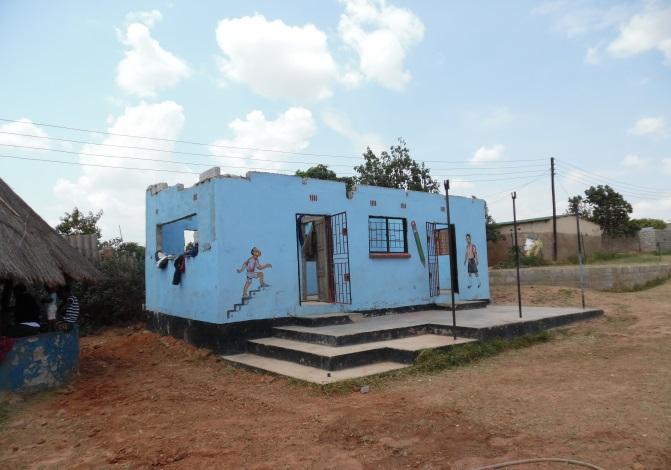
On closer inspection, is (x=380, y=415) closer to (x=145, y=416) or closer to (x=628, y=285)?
(x=145, y=416)

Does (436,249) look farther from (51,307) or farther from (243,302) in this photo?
(51,307)

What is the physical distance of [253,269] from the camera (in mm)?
8750

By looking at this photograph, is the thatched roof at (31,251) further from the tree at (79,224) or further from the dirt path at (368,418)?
the tree at (79,224)

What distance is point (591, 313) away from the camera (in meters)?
10.6

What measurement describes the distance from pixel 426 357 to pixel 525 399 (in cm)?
188

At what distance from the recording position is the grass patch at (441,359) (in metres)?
5.90

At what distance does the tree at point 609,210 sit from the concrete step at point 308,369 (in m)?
24.1

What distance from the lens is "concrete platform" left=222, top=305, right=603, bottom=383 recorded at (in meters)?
6.71

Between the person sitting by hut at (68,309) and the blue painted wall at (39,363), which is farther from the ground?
the person sitting by hut at (68,309)

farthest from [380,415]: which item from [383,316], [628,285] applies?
[628,285]

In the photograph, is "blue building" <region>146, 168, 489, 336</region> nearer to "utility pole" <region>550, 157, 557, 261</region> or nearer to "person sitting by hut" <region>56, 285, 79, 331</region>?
"person sitting by hut" <region>56, 285, 79, 331</region>

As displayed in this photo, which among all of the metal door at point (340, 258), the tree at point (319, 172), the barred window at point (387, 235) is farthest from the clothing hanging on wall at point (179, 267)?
the tree at point (319, 172)

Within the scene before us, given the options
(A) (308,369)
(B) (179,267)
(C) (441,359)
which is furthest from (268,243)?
(C) (441,359)

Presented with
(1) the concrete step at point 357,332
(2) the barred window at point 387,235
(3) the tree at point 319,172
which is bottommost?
(1) the concrete step at point 357,332
